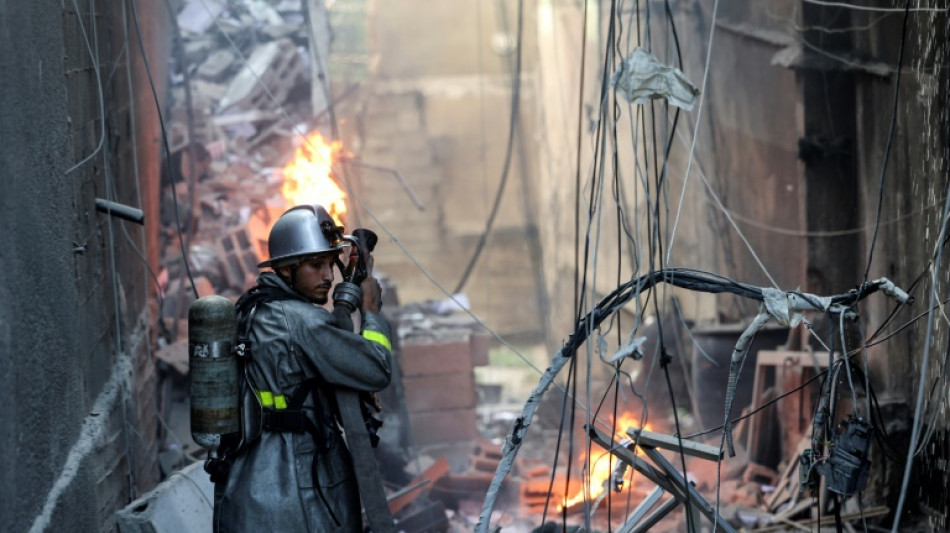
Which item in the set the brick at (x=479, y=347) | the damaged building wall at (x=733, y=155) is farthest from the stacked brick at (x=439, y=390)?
the damaged building wall at (x=733, y=155)

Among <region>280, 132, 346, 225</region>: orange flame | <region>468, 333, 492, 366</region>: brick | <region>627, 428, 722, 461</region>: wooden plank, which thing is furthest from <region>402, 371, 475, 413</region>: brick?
<region>627, 428, 722, 461</region>: wooden plank

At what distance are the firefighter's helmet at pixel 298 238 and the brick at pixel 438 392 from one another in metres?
7.72

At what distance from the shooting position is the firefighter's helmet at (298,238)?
196 inches

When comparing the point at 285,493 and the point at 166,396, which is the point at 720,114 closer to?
the point at 166,396

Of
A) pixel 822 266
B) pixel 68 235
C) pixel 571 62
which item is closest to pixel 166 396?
pixel 68 235

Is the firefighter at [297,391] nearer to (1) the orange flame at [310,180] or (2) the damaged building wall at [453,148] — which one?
(1) the orange flame at [310,180]

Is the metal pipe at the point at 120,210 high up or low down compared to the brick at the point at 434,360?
up

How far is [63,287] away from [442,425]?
8097 millimetres

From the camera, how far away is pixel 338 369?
4785 mm

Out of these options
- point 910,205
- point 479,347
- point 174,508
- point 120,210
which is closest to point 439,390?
point 479,347

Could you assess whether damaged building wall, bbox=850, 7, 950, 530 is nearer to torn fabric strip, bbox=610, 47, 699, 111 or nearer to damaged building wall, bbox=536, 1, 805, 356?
damaged building wall, bbox=536, 1, 805, 356

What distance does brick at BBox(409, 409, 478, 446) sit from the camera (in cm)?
1266

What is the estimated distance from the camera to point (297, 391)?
4.86 meters

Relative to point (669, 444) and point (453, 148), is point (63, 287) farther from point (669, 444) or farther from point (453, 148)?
point (453, 148)
